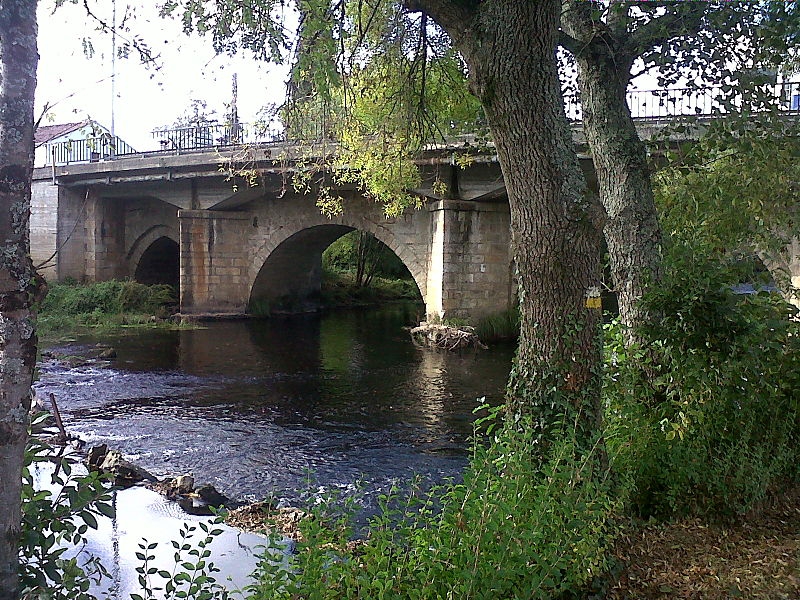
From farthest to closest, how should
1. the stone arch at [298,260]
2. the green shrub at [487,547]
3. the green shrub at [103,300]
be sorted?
the green shrub at [103,300] → the stone arch at [298,260] → the green shrub at [487,547]

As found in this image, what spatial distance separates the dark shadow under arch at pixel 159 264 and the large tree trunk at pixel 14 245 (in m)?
24.0

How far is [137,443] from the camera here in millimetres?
8562

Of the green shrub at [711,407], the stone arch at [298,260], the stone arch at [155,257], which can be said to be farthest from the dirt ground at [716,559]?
the stone arch at [155,257]

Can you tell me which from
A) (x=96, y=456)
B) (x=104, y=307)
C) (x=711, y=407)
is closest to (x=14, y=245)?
(x=711, y=407)

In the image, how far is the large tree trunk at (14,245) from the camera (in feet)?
6.59

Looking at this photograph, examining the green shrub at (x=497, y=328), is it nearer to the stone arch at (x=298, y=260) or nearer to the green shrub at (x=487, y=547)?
the stone arch at (x=298, y=260)

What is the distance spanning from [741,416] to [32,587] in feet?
11.6

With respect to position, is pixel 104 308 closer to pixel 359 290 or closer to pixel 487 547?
pixel 359 290

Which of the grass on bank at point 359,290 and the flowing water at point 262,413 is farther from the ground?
the grass on bank at point 359,290

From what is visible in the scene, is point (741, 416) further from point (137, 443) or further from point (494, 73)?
point (137, 443)

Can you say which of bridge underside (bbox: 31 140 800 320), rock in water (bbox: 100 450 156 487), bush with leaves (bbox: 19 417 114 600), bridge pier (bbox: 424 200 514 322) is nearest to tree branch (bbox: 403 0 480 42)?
bush with leaves (bbox: 19 417 114 600)

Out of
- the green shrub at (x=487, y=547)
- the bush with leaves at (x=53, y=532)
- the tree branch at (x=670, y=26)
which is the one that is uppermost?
the tree branch at (x=670, y=26)

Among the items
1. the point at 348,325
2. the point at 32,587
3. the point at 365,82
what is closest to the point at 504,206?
Answer: the point at 348,325

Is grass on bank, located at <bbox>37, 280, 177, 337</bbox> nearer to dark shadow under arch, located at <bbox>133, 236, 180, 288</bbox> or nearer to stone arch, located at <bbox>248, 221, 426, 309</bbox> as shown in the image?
stone arch, located at <bbox>248, 221, 426, 309</bbox>
